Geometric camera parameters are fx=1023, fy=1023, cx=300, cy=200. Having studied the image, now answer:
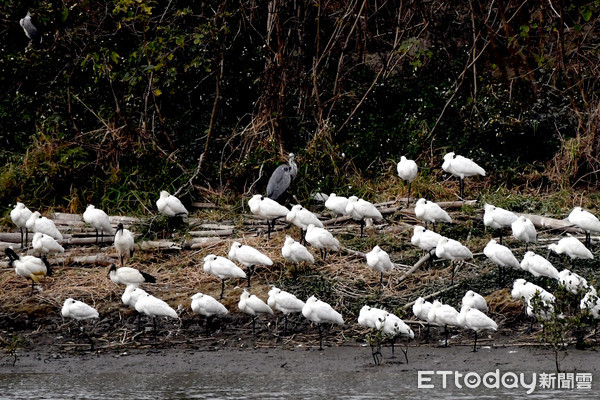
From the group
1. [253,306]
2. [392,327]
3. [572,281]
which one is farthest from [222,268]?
[572,281]

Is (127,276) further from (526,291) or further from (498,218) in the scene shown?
(526,291)

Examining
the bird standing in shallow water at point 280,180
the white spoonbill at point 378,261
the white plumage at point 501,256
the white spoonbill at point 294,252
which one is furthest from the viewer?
the bird standing in shallow water at point 280,180

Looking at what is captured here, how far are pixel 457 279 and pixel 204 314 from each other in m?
2.66

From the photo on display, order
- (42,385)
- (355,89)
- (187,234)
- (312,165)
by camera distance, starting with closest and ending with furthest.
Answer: (42,385), (187,234), (312,165), (355,89)

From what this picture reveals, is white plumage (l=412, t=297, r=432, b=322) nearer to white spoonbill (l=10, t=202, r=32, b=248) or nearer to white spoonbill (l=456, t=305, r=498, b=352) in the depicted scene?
white spoonbill (l=456, t=305, r=498, b=352)

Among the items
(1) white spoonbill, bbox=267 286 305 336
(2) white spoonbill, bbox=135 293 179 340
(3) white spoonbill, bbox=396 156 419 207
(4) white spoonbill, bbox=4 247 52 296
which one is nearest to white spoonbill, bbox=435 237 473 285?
(1) white spoonbill, bbox=267 286 305 336

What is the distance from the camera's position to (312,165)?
46.5 ft

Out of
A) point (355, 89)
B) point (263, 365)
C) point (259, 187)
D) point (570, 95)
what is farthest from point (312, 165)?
point (263, 365)

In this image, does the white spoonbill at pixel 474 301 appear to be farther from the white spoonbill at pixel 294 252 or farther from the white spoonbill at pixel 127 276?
the white spoonbill at pixel 127 276

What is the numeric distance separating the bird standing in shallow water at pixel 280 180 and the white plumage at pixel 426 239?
9.51ft

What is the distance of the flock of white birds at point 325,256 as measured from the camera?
9.22 metres

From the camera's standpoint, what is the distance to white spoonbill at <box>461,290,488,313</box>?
9.41 m

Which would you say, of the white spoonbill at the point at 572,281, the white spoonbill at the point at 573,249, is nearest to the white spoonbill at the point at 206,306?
the white spoonbill at the point at 572,281

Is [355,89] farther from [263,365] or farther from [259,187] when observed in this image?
[263,365]
